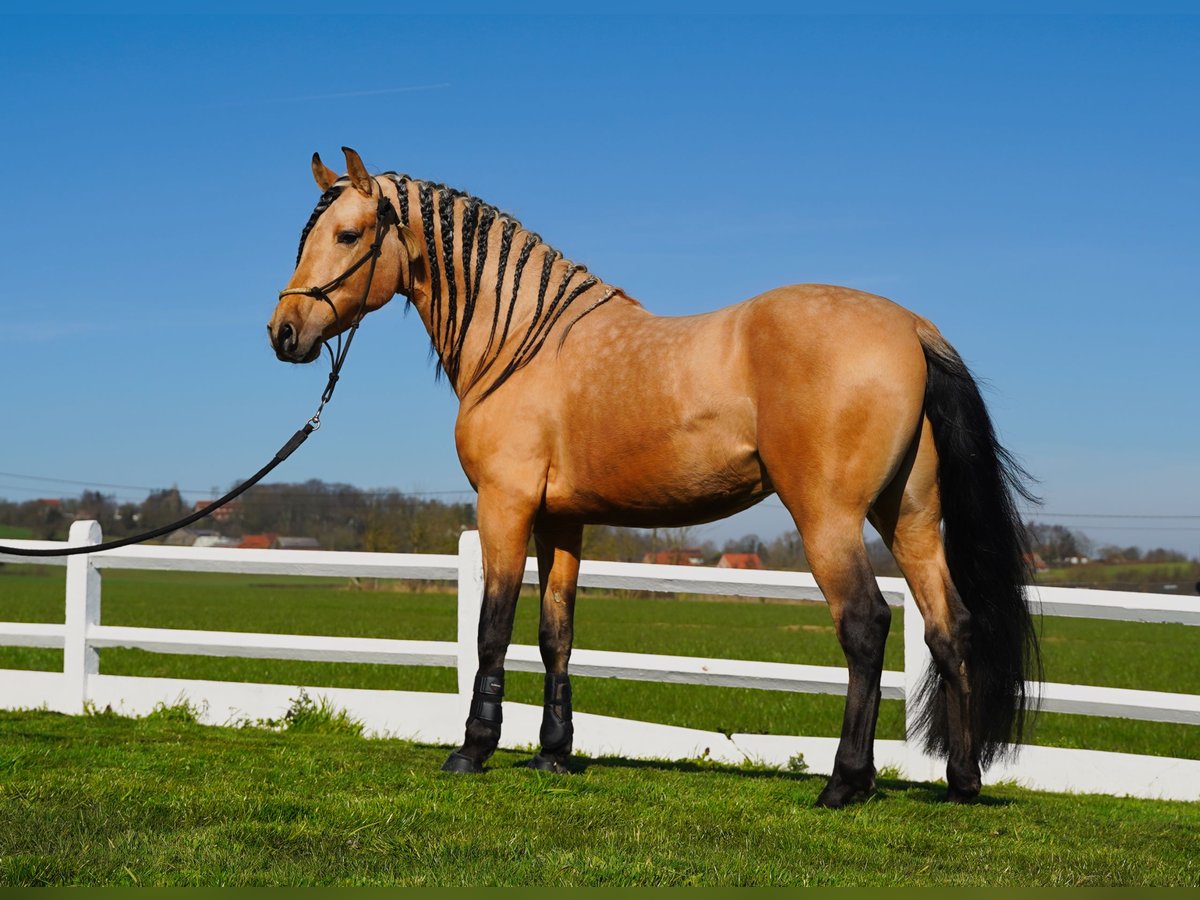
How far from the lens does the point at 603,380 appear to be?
16.6ft

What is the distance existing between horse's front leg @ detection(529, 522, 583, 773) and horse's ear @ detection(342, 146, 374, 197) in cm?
179

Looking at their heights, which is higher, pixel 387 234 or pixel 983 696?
pixel 387 234

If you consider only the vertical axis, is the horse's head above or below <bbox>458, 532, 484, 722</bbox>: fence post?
above

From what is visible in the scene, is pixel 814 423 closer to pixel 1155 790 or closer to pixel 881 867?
pixel 881 867

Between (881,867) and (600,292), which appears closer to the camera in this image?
(881,867)

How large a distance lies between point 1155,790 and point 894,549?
9.33 feet

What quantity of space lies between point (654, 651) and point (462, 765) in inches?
610

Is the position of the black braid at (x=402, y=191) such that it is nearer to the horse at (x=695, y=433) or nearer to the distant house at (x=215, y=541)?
the horse at (x=695, y=433)

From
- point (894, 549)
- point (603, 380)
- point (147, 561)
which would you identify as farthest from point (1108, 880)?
point (147, 561)

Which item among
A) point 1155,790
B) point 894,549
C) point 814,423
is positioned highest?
point 814,423

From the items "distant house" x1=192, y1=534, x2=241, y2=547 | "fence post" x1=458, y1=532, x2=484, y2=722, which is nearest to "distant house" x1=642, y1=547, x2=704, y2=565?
"distant house" x1=192, y1=534, x2=241, y2=547

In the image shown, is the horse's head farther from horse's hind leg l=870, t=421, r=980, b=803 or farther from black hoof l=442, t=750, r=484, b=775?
horse's hind leg l=870, t=421, r=980, b=803

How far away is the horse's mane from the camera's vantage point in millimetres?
5523

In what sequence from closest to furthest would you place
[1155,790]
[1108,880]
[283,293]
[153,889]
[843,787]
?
[153,889] < [1108,880] < [843,787] < [283,293] < [1155,790]
